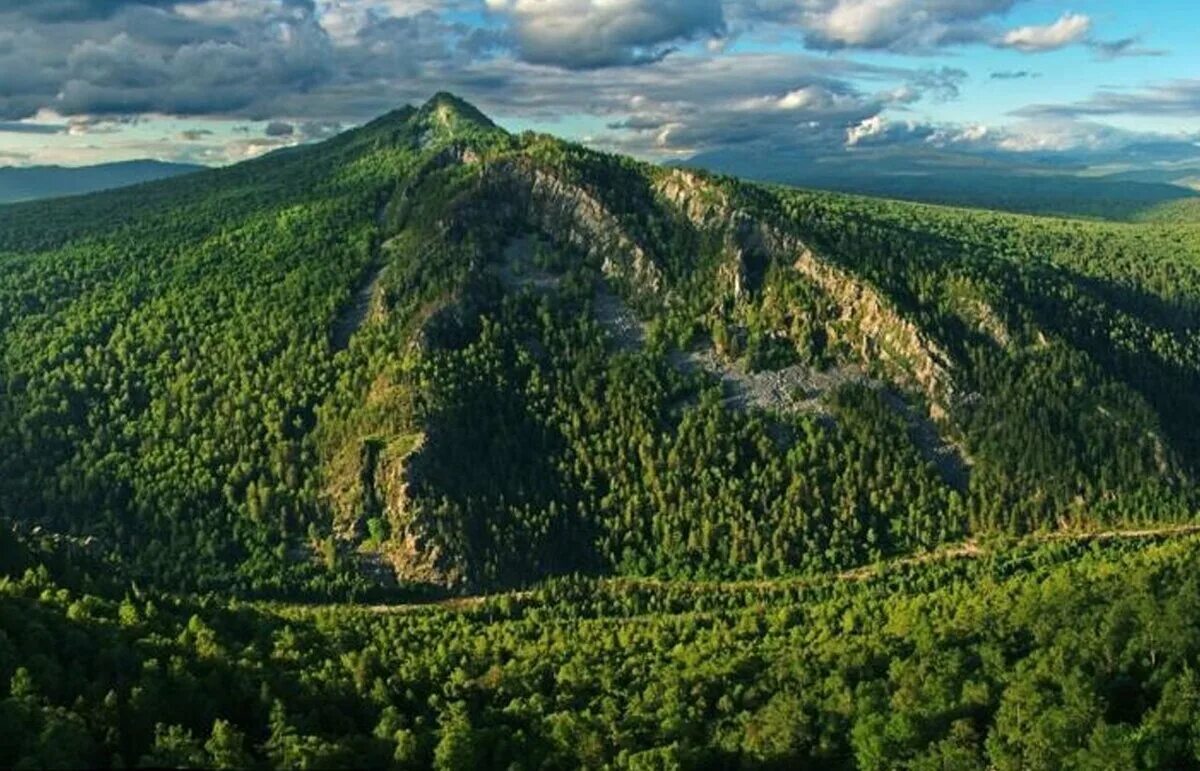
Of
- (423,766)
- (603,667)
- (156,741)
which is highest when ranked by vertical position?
(156,741)

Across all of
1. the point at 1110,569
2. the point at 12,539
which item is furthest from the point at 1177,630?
the point at 12,539

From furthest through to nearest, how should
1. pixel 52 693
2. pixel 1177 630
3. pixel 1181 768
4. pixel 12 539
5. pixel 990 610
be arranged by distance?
pixel 990 610 < pixel 12 539 < pixel 1177 630 < pixel 1181 768 < pixel 52 693

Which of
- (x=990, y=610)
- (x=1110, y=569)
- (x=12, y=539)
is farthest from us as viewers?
(x=1110, y=569)

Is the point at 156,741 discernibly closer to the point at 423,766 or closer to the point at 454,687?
the point at 423,766

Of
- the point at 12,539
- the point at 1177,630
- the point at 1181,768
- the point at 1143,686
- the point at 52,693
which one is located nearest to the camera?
the point at 52,693

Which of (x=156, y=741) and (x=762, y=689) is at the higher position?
(x=156, y=741)

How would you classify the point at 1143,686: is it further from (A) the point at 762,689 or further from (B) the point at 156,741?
(B) the point at 156,741

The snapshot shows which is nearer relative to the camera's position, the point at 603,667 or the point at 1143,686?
the point at 1143,686

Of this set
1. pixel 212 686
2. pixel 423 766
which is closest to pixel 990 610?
pixel 423 766

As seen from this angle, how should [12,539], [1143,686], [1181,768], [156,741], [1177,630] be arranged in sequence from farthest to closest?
1. [12,539]
2. [1177,630]
3. [1143,686]
4. [1181,768]
5. [156,741]

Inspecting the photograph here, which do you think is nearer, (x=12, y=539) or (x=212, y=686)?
(x=212, y=686)
